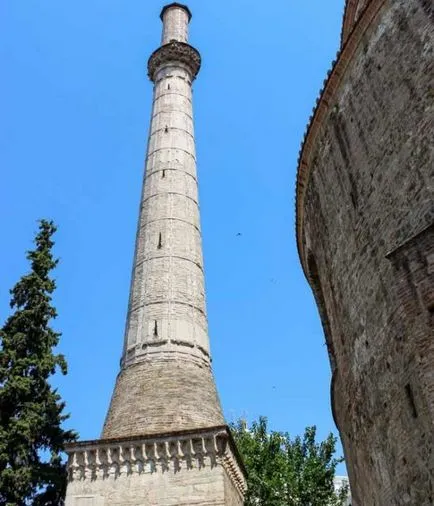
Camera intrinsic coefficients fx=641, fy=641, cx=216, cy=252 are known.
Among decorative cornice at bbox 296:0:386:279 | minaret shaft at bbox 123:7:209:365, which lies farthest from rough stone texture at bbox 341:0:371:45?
minaret shaft at bbox 123:7:209:365

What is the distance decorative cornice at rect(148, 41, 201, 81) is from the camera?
2016 cm

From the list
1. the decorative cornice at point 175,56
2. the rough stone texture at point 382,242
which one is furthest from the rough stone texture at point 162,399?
the decorative cornice at point 175,56

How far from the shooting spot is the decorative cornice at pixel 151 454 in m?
10.3

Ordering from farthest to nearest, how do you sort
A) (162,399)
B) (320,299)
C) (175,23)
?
(175,23) → (162,399) → (320,299)

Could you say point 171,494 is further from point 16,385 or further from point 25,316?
point 25,316

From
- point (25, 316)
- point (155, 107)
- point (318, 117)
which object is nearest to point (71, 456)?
point (25, 316)

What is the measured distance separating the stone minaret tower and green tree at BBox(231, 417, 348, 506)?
3.68 meters

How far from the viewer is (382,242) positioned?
682cm

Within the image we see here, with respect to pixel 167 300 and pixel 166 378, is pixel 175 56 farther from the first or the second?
pixel 166 378

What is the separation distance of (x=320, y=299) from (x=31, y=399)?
246 inches

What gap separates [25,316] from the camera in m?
13.8

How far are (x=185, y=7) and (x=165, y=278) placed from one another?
13.0m

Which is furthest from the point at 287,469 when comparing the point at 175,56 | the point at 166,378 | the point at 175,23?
the point at 175,23

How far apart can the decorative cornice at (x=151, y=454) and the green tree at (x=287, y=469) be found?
4.76 m
